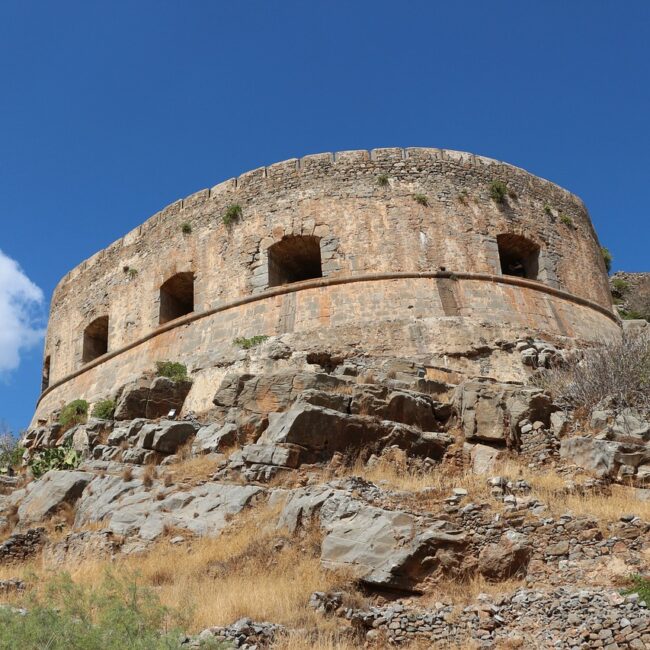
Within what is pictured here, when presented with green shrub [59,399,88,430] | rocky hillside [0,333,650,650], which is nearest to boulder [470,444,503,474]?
rocky hillside [0,333,650,650]

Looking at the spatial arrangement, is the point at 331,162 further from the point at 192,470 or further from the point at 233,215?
the point at 192,470

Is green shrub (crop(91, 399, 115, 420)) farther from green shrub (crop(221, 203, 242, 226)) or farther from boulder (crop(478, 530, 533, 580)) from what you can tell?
boulder (crop(478, 530, 533, 580))

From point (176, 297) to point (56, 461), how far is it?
482 centimetres

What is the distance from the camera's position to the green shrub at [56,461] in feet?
35.4

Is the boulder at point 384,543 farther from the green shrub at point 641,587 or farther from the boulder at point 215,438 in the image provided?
the boulder at point 215,438

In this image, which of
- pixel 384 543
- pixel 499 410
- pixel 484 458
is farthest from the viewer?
pixel 499 410

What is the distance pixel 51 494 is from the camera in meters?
9.41

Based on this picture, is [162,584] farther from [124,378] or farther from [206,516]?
[124,378]

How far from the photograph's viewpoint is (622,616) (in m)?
5.19

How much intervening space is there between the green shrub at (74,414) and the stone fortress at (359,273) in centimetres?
52

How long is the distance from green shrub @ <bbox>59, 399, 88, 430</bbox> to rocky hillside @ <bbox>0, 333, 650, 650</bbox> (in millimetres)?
857

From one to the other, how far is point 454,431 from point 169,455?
11.2 feet

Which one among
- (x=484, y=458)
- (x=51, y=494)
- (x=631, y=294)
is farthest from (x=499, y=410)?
(x=631, y=294)

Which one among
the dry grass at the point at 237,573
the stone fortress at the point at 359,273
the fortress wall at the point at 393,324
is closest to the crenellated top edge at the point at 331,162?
the stone fortress at the point at 359,273
